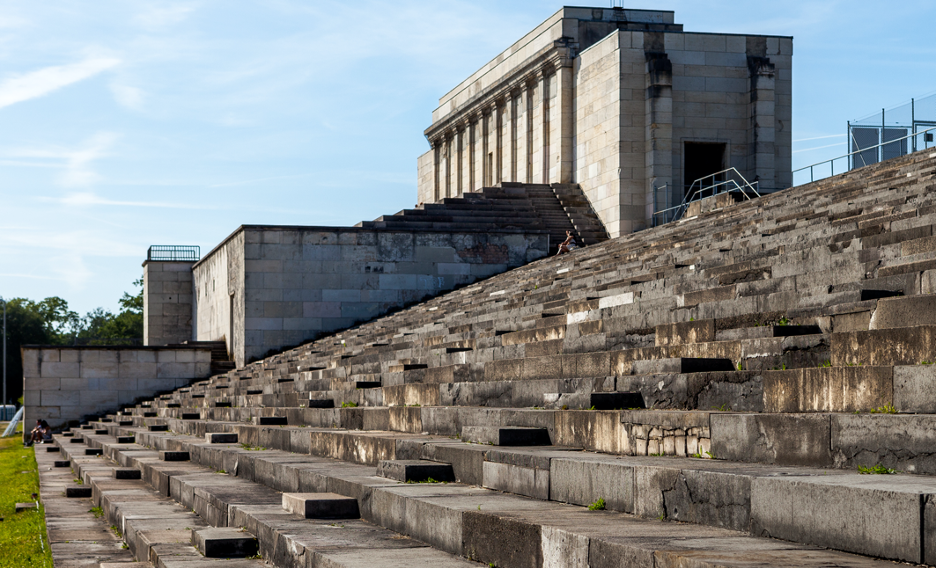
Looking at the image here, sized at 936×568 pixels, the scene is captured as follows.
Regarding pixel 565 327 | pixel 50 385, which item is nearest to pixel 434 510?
pixel 565 327

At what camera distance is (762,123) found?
101 ft

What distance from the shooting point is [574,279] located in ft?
54.8

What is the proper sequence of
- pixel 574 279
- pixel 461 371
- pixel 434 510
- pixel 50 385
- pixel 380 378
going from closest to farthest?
pixel 434 510 < pixel 461 371 < pixel 380 378 < pixel 574 279 < pixel 50 385

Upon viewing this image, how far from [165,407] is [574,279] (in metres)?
10.6

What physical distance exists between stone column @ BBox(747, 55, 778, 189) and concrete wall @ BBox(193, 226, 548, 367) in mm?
8620

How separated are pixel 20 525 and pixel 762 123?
2485 cm

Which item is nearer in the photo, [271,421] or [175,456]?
[175,456]

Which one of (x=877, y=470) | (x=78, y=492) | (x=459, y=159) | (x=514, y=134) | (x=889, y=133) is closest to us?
(x=877, y=470)

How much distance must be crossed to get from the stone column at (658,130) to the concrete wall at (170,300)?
727 inches

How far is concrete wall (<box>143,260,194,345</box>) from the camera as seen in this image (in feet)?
131

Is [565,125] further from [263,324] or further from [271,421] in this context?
[271,421]

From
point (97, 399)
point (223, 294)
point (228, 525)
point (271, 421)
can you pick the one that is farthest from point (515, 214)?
point (228, 525)

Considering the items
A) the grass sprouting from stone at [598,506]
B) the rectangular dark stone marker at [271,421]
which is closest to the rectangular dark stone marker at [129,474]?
the rectangular dark stone marker at [271,421]

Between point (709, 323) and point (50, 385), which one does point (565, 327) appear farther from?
point (50, 385)
